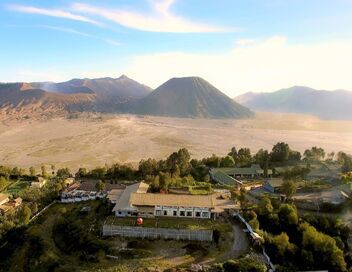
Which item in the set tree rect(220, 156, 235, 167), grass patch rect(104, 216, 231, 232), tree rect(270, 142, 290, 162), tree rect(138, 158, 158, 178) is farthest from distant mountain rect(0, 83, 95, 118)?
grass patch rect(104, 216, 231, 232)

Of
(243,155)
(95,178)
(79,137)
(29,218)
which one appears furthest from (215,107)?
(29,218)

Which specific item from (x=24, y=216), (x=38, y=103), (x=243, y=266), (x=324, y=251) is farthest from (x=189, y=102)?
(x=243, y=266)

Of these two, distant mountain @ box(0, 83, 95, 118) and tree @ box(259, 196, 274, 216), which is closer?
tree @ box(259, 196, 274, 216)

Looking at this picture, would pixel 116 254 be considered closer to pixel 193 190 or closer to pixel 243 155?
pixel 193 190

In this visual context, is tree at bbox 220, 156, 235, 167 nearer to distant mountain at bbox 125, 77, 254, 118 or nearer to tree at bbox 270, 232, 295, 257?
tree at bbox 270, 232, 295, 257

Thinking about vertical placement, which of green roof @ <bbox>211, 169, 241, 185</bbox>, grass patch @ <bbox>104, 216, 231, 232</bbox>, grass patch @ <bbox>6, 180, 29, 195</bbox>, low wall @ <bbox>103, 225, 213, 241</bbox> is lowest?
grass patch @ <bbox>6, 180, 29, 195</bbox>

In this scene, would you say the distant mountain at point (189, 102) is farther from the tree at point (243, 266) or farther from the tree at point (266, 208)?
the tree at point (243, 266)

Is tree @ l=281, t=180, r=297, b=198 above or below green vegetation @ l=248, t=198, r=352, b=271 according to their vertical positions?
above
